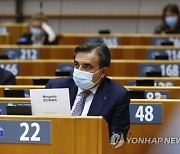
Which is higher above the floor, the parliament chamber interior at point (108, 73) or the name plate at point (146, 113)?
the parliament chamber interior at point (108, 73)

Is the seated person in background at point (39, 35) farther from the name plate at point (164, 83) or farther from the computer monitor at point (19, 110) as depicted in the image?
the computer monitor at point (19, 110)

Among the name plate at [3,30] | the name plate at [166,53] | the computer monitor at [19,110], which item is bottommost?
the name plate at [166,53]

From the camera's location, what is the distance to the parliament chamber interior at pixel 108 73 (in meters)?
3.70

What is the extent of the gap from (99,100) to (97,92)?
0.08 meters

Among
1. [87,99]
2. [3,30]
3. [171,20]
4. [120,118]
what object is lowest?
[120,118]

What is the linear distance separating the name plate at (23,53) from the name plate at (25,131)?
4795mm

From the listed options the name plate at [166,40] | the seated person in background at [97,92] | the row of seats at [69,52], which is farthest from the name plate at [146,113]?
the name plate at [166,40]

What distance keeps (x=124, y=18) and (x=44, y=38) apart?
3418 millimetres

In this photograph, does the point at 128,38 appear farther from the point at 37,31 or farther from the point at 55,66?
the point at 55,66

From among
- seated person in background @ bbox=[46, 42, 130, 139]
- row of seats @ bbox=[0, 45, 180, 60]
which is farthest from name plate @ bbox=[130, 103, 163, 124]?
row of seats @ bbox=[0, 45, 180, 60]

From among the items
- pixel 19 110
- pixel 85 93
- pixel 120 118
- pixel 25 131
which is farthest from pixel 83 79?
pixel 25 131

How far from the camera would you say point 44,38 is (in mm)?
9516

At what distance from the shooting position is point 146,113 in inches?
196

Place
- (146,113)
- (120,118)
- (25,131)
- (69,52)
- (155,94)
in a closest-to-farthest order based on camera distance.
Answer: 1. (25,131)
2. (120,118)
3. (146,113)
4. (155,94)
5. (69,52)
